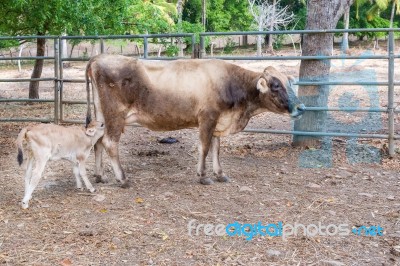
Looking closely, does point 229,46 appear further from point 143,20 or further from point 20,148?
point 20,148

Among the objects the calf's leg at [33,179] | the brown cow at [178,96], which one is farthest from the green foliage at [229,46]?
the calf's leg at [33,179]

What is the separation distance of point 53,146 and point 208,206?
1.64 metres

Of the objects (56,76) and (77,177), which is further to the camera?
(56,76)

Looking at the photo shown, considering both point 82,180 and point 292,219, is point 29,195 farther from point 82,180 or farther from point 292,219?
point 292,219

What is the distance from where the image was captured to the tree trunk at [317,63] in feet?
24.9

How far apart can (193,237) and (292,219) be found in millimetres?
978

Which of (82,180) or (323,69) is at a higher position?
(323,69)

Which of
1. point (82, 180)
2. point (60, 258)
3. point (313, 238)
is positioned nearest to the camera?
point (60, 258)

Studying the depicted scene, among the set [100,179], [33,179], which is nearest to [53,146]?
[33,179]

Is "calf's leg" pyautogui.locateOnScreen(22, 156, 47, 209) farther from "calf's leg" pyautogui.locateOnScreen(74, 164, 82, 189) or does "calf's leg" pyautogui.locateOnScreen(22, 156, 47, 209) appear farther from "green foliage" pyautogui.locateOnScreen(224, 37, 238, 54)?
"green foliage" pyautogui.locateOnScreen(224, 37, 238, 54)

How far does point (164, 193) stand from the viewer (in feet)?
19.1

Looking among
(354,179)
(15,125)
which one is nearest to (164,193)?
(354,179)

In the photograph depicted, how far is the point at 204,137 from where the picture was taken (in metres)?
6.06

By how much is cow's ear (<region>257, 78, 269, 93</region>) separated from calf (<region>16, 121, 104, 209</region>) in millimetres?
1753
